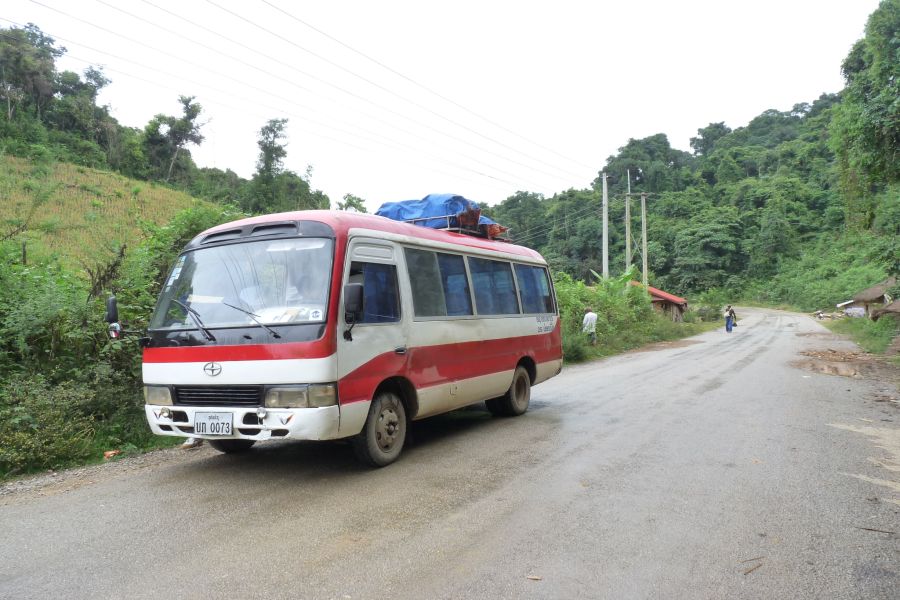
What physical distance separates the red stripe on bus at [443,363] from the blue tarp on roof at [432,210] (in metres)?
1.67

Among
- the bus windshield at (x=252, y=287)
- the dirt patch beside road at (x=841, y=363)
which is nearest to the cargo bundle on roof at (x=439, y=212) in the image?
the bus windshield at (x=252, y=287)

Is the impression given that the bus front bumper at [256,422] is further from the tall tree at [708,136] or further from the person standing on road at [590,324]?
the tall tree at [708,136]

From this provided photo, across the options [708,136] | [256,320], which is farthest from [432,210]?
[708,136]

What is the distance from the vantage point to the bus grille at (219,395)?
499 cm

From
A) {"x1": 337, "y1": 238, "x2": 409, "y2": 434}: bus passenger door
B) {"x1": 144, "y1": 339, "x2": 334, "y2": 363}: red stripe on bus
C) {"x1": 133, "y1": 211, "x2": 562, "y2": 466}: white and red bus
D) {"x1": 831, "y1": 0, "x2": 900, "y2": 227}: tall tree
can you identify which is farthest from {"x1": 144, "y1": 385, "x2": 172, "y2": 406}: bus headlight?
{"x1": 831, "y1": 0, "x2": 900, "y2": 227}: tall tree

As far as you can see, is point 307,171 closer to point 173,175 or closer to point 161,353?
point 173,175

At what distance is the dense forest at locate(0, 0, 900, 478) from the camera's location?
695 centimetres

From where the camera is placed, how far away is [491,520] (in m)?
4.30

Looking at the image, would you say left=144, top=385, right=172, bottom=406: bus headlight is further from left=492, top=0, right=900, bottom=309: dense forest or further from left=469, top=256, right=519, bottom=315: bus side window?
left=492, top=0, right=900, bottom=309: dense forest

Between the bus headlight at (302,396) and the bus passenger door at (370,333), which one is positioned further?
the bus passenger door at (370,333)

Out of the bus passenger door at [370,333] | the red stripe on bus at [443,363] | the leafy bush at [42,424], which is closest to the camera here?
the bus passenger door at [370,333]

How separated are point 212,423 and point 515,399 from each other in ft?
15.2

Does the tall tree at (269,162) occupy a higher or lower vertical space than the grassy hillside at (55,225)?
higher

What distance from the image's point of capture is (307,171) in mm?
40656
